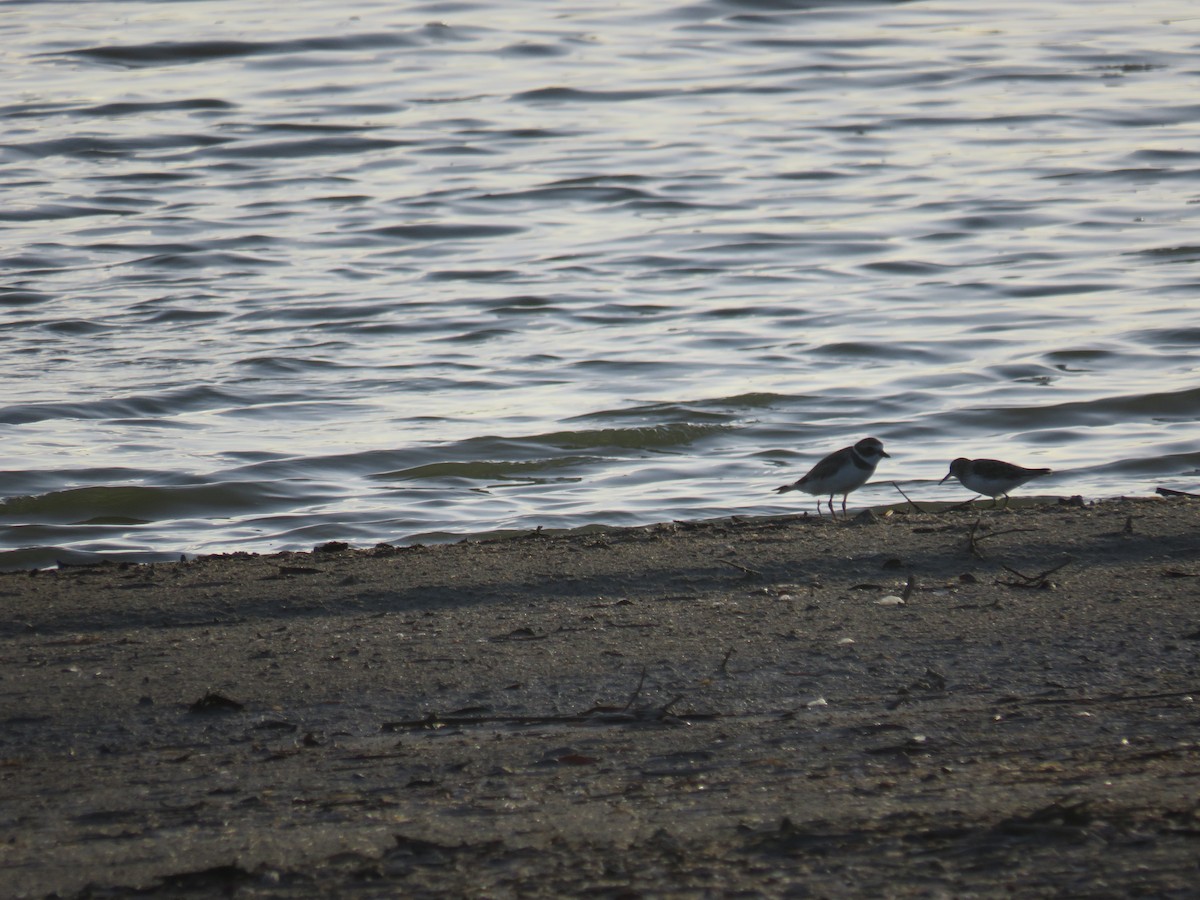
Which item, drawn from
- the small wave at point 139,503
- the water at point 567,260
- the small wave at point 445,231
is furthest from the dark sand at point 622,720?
the small wave at point 445,231

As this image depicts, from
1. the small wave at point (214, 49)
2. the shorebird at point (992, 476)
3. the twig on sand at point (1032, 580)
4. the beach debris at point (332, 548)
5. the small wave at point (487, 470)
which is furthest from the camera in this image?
the small wave at point (214, 49)

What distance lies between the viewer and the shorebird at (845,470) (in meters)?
8.25

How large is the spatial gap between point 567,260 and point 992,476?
7954 mm

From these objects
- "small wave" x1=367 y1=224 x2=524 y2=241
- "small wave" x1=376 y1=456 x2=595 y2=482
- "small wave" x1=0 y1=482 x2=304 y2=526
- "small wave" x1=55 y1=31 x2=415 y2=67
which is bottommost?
"small wave" x1=376 y1=456 x2=595 y2=482

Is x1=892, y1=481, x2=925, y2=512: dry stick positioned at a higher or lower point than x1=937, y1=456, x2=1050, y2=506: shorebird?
lower

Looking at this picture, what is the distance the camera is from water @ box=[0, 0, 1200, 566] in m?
9.94

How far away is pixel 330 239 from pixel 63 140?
5.15 metres

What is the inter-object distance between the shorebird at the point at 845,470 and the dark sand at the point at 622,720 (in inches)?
36.3

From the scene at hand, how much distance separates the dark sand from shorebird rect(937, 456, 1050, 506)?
919 millimetres

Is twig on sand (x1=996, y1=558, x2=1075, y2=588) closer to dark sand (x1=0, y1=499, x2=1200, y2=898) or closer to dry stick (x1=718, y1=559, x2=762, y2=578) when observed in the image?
dark sand (x1=0, y1=499, x2=1200, y2=898)

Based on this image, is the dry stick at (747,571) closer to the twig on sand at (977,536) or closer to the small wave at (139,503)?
the twig on sand at (977,536)

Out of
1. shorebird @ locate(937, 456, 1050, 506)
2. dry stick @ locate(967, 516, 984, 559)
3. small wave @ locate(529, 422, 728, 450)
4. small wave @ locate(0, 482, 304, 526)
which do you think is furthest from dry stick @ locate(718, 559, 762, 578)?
small wave @ locate(529, 422, 728, 450)

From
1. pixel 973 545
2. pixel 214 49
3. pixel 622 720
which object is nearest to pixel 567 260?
pixel 973 545

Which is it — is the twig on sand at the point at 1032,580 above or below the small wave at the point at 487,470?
above
